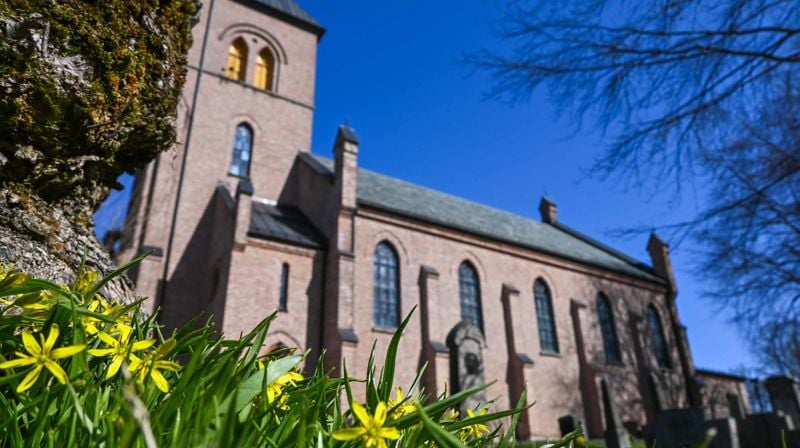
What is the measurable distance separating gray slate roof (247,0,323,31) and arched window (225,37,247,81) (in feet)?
6.84

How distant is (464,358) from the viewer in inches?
525

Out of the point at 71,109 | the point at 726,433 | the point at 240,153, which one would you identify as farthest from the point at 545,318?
the point at 71,109

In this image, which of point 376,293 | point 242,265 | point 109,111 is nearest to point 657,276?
point 376,293

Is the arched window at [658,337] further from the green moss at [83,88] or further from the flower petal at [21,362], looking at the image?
the flower petal at [21,362]

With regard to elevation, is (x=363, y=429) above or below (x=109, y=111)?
below

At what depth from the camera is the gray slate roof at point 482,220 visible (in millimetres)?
18562

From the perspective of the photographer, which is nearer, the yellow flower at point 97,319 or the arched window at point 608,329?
the yellow flower at point 97,319

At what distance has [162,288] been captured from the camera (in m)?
15.0

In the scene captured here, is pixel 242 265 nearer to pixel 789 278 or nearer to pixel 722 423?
pixel 722 423

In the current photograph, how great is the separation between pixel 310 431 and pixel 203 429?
0.22m

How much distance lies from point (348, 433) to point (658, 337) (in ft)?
86.8

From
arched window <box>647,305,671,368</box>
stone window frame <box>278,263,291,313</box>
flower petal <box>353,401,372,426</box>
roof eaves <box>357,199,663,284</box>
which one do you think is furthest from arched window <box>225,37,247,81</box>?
arched window <box>647,305,671,368</box>

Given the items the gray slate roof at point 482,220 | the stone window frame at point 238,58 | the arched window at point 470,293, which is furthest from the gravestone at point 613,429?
the stone window frame at point 238,58

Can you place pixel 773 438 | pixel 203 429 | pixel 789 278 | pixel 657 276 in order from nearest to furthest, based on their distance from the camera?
pixel 203 429 → pixel 789 278 → pixel 773 438 → pixel 657 276
